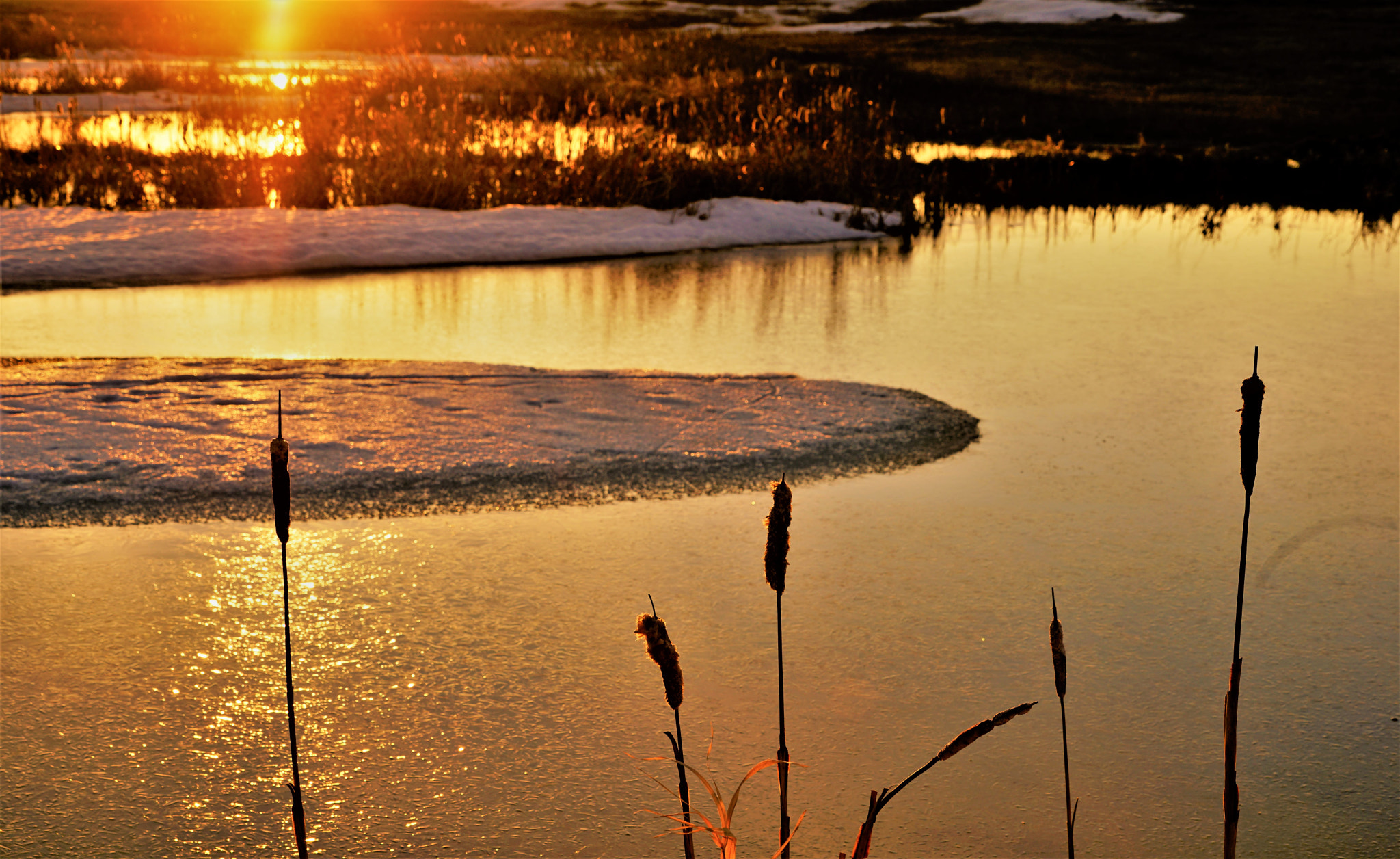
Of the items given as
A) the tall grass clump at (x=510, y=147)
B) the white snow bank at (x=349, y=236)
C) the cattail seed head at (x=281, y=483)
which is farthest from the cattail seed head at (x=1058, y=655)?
the tall grass clump at (x=510, y=147)

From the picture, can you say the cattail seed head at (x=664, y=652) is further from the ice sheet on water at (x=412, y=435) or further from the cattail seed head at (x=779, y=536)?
the ice sheet on water at (x=412, y=435)

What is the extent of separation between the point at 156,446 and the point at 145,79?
17.6 meters

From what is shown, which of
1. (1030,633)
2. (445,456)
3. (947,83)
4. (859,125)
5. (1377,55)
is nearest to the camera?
(1030,633)

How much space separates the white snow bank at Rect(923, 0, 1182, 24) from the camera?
50344mm

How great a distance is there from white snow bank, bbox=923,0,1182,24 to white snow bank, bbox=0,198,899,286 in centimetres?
4147

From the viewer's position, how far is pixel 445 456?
494 cm

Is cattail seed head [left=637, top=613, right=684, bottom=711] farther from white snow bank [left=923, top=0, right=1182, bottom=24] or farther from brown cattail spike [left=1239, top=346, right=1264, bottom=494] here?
white snow bank [left=923, top=0, right=1182, bottom=24]

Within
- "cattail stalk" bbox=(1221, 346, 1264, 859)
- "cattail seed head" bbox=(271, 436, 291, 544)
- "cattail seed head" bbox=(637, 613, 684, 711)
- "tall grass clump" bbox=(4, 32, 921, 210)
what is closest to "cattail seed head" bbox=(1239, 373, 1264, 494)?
"cattail stalk" bbox=(1221, 346, 1264, 859)

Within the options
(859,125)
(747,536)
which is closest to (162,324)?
(747,536)

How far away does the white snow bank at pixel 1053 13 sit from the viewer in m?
50.3

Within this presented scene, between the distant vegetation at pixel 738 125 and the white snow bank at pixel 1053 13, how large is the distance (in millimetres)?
13585

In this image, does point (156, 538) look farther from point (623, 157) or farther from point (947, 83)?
point (947, 83)

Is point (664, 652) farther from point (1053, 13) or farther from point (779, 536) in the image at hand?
point (1053, 13)

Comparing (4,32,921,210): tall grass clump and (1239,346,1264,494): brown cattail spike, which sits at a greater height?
(4,32,921,210): tall grass clump
